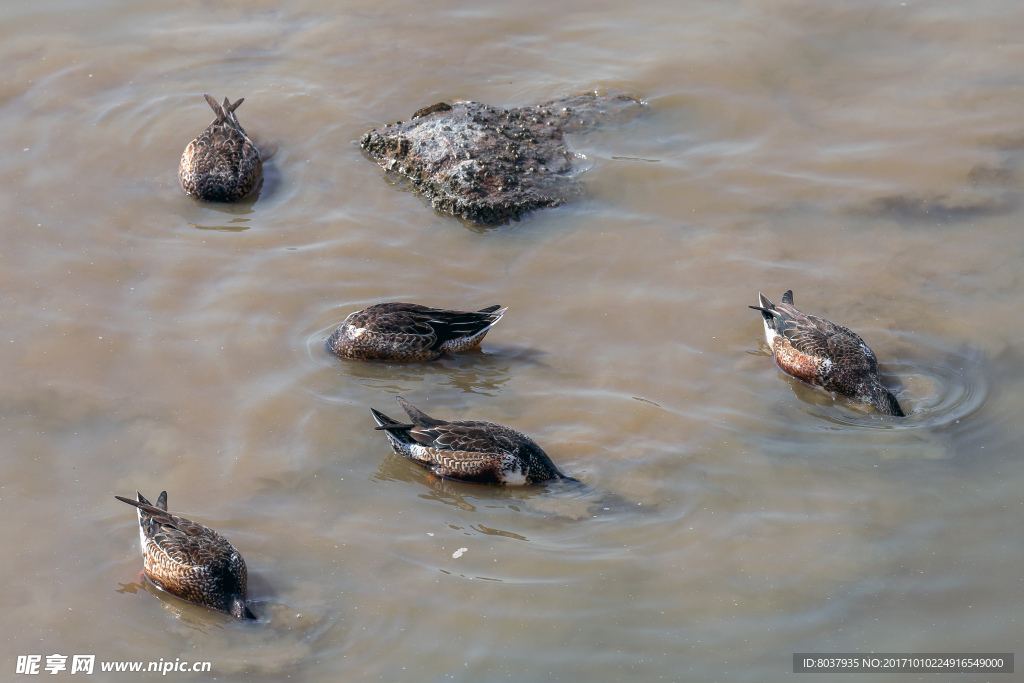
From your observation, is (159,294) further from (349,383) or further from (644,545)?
(644,545)

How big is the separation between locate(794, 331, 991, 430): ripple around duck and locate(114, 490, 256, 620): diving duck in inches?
182

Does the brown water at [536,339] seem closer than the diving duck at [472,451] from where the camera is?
Yes

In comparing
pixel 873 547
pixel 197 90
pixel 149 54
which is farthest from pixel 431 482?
pixel 149 54

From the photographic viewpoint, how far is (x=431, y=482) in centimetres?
728

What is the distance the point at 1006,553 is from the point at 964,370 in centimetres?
211

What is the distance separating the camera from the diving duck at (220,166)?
10.1 m

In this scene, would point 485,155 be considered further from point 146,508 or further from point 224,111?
point 146,508

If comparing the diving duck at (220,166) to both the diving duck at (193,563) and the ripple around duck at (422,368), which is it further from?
the diving duck at (193,563)

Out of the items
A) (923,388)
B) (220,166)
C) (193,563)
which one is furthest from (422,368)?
(923,388)

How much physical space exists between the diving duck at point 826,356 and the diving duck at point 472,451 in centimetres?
241

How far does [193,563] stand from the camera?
19.8 ft

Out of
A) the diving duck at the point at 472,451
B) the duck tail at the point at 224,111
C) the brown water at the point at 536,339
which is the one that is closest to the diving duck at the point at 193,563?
the brown water at the point at 536,339

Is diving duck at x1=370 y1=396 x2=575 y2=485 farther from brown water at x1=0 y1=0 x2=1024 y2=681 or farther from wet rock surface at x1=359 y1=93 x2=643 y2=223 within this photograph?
wet rock surface at x1=359 y1=93 x2=643 y2=223

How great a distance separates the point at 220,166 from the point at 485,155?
9.13ft
